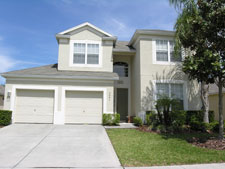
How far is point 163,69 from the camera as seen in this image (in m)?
12.8

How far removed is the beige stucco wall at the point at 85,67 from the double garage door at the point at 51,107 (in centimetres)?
222

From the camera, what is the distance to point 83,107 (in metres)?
12.2

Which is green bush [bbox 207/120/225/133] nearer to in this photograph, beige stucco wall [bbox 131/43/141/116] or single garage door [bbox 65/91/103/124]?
beige stucco wall [bbox 131/43/141/116]

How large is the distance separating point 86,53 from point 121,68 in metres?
3.63

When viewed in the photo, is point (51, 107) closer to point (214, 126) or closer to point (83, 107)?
point (83, 107)

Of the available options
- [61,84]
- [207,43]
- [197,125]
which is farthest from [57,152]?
[197,125]

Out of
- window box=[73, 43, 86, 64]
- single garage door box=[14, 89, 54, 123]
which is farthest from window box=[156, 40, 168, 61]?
single garage door box=[14, 89, 54, 123]

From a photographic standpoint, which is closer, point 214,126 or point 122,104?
point 214,126

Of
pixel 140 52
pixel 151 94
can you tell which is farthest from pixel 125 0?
pixel 151 94

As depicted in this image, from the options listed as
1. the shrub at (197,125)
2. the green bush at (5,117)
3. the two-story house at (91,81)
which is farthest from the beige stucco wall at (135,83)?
the green bush at (5,117)

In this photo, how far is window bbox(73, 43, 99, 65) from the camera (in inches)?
528

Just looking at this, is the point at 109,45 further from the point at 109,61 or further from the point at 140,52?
the point at 140,52

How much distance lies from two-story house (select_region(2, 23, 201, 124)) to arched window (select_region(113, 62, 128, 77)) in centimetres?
90

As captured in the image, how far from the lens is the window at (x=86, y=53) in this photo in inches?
528
